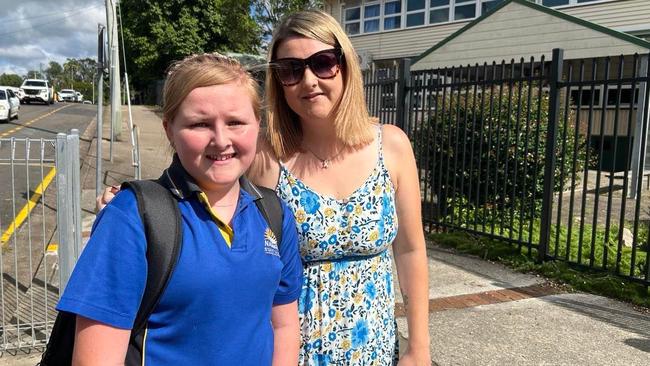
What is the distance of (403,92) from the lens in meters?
7.11

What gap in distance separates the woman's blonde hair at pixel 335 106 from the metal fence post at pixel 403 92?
542cm

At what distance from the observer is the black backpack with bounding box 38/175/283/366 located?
112 centimetres

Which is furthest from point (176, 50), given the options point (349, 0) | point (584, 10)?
point (584, 10)

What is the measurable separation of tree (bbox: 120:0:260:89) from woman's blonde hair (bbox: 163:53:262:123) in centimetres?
2933

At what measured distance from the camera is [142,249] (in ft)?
3.61

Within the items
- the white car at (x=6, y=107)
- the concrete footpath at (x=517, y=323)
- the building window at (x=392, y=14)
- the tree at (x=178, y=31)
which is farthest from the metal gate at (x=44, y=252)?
the tree at (x=178, y=31)

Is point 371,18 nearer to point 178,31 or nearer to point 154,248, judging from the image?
point 178,31

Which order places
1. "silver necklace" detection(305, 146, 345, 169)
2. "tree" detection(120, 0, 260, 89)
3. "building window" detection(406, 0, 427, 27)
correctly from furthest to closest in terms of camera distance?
"tree" detection(120, 0, 260, 89) < "building window" detection(406, 0, 427, 27) < "silver necklace" detection(305, 146, 345, 169)

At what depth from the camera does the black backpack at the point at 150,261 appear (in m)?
1.12

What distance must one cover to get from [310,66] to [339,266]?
0.63 m

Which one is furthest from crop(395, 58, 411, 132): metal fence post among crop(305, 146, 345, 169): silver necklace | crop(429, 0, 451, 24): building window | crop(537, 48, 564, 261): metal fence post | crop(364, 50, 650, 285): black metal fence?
crop(429, 0, 451, 24): building window

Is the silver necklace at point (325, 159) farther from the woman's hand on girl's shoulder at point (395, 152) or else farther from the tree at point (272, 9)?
the tree at point (272, 9)

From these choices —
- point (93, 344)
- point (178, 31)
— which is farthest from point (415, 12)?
point (93, 344)

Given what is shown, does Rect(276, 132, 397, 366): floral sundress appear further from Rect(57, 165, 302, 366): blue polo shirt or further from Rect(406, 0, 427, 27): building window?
Rect(406, 0, 427, 27): building window
